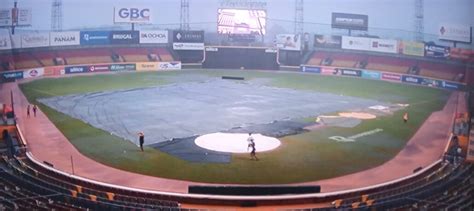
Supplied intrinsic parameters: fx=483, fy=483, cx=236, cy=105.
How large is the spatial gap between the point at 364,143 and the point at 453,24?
1900cm

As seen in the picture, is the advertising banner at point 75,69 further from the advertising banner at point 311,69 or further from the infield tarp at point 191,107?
the advertising banner at point 311,69

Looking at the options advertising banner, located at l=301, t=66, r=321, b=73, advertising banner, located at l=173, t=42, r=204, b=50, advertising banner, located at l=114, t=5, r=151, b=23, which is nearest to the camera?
advertising banner, located at l=114, t=5, r=151, b=23

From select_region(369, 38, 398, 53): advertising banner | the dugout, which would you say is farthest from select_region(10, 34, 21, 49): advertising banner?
select_region(369, 38, 398, 53): advertising banner

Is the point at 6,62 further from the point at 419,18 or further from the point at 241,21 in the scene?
the point at 419,18

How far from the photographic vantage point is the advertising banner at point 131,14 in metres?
49.8

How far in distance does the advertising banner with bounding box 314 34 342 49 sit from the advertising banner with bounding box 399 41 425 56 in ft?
22.5

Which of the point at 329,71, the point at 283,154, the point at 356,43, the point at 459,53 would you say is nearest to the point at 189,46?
the point at 329,71

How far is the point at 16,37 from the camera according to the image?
43.3 m

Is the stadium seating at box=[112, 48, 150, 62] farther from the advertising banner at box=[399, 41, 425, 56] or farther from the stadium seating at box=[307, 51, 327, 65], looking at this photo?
the advertising banner at box=[399, 41, 425, 56]

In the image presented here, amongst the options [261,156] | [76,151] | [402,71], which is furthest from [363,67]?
[76,151]

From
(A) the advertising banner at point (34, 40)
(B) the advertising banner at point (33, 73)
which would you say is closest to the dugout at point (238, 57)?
(A) the advertising banner at point (34, 40)

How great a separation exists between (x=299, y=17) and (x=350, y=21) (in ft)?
20.8

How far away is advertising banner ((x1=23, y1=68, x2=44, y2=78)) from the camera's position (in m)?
42.9

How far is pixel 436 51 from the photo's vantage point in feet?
143
